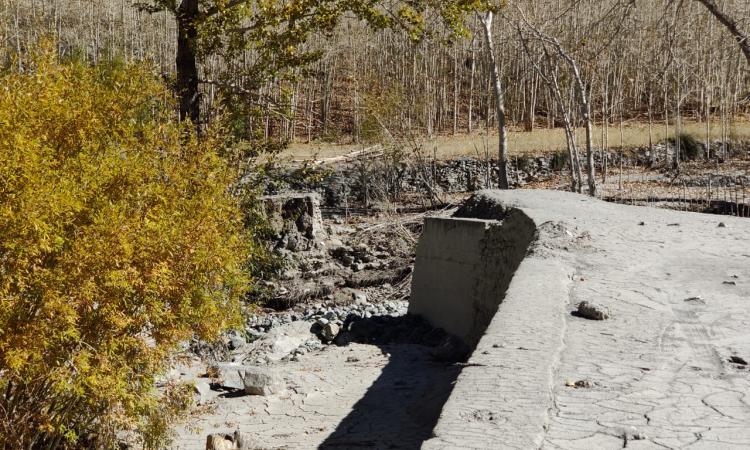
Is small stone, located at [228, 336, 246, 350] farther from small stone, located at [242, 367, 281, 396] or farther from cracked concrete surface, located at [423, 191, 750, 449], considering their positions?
cracked concrete surface, located at [423, 191, 750, 449]

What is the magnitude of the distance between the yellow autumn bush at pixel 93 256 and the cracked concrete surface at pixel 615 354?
310 centimetres

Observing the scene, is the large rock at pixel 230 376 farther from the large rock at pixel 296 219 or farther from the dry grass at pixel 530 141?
the dry grass at pixel 530 141

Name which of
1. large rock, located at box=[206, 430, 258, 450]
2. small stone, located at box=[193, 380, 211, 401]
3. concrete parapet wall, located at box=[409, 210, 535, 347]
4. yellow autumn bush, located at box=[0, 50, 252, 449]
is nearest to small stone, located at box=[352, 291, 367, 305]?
concrete parapet wall, located at box=[409, 210, 535, 347]

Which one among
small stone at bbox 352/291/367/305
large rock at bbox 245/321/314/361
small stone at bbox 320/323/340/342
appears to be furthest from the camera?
small stone at bbox 352/291/367/305

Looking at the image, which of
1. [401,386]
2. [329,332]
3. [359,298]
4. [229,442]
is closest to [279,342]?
[329,332]

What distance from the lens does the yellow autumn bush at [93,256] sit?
259 inches

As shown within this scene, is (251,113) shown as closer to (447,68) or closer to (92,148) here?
(92,148)

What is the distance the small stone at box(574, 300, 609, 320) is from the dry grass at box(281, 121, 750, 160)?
25.3 metres

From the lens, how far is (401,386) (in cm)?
1062

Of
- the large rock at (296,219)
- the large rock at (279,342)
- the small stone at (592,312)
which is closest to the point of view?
the small stone at (592,312)

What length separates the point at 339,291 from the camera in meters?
18.9

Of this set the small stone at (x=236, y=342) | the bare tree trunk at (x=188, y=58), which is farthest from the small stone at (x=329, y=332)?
the bare tree trunk at (x=188, y=58)

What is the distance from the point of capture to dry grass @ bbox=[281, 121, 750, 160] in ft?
110

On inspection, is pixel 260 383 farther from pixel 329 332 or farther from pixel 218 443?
pixel 329 332
